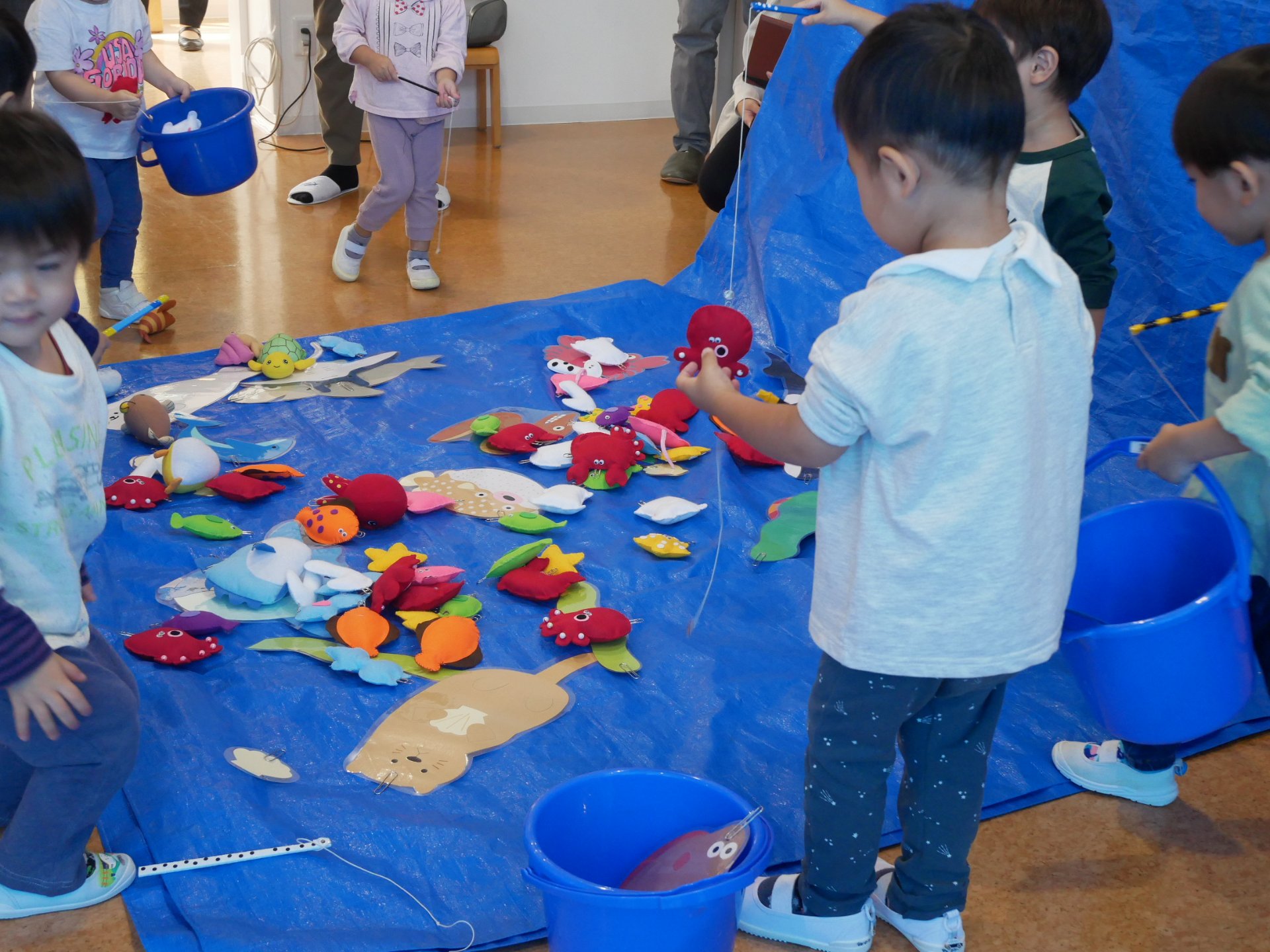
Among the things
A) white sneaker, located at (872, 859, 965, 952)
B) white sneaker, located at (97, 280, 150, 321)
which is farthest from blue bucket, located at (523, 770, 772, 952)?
white sneaker, located at (97, 280, 150, 321)

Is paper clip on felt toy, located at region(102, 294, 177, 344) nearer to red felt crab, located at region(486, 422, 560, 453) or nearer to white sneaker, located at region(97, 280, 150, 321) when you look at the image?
white sneaker, located at region(97, 280, 150, 321)

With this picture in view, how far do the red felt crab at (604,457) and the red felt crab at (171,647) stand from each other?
28.6 inches

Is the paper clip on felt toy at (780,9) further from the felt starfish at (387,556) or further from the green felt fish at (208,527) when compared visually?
the green felt fish at (208,527)

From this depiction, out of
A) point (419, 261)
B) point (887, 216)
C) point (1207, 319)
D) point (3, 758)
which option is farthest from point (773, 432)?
point (419, 261)

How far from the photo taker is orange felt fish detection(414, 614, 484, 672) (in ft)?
5.29

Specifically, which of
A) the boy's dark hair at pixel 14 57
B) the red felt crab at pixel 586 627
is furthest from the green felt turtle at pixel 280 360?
the red felt crab at pixel 586 627

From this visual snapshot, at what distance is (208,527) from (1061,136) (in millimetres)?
1392

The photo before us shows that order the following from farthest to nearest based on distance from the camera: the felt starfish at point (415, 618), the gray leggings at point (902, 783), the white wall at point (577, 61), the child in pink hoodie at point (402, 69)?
the white wall at point (577, 61) → the child in pink hoodie at point (402, 69) → the felt starfish at point (415, 618) → the gray leggings at point (902, 783)

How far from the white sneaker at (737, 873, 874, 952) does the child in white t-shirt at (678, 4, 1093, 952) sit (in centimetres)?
10

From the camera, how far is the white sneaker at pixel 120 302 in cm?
274

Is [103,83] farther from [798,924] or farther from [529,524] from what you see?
[798,924]

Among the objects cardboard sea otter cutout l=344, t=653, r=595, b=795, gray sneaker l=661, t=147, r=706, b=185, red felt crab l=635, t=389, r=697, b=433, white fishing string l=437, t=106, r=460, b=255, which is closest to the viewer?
cardboard sea otter cutout l=344, t=653, r=595, b=795

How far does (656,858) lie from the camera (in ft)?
3.89

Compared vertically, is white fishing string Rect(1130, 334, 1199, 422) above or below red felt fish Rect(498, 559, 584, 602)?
above
